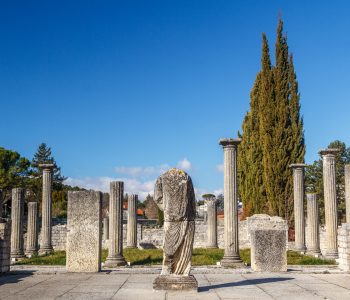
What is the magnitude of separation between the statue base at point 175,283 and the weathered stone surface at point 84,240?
4.67 m

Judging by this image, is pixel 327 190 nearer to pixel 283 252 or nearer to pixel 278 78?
pixel 283 252

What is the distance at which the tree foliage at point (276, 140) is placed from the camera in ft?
109

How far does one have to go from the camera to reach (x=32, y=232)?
24.6 m

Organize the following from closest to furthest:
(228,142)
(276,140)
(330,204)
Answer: (228,142) < (330,204) < (276,140)

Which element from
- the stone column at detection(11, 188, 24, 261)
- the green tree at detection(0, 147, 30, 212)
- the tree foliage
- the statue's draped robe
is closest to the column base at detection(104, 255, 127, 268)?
the stone column at detection(11, 188, 24, 261)

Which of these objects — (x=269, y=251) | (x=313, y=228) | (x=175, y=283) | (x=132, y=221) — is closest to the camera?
(x=175, y=283)

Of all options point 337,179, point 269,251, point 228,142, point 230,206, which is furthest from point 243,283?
point 337,179

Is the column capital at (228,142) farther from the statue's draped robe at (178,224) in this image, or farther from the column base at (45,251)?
the column base at (45,251)

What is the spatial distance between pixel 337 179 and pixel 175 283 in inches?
1672

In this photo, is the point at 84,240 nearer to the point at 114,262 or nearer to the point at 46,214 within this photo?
the point at 114,262

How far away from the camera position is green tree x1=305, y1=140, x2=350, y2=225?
47.2 metres

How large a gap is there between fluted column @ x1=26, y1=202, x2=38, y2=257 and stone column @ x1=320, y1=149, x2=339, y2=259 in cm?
1393

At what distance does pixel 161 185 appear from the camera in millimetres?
10305

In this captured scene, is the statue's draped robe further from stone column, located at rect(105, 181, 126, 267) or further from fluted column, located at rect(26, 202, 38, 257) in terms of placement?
fluted column, located at rect(26, 202, 38, 257)
